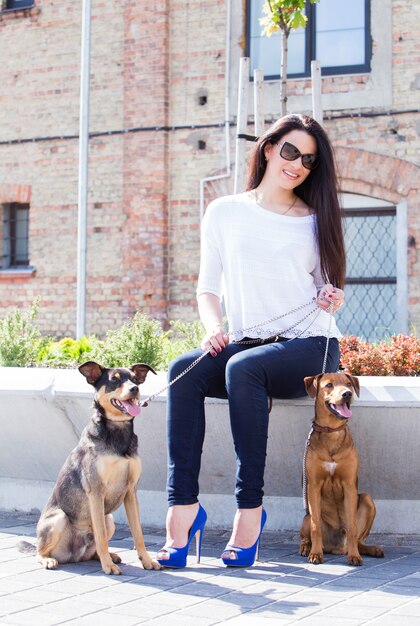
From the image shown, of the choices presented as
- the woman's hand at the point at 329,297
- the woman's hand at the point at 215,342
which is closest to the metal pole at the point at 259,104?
the woman's hand at the point at 329,297

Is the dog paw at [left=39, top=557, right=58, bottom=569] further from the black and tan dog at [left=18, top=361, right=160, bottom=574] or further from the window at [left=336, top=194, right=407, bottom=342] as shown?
the window at [left=336, top=194, right=407, bottom=342]

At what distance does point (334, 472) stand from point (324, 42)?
8.94m

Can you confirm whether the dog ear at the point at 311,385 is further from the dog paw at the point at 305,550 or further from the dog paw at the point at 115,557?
the dog paw at the point at 115,557

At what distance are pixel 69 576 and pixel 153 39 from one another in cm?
987

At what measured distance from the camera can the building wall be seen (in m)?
12.1

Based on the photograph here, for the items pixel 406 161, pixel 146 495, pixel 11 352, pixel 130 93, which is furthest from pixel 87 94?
pixel 146 495

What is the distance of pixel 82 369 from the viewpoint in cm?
453

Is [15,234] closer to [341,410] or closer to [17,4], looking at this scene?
[17,4]

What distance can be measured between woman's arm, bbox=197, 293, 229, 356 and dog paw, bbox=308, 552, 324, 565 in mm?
1036

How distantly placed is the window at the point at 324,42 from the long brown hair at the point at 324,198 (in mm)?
7597

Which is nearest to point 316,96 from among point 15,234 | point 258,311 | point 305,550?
point 258,311

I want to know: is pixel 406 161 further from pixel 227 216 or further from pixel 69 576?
pixel 69 576

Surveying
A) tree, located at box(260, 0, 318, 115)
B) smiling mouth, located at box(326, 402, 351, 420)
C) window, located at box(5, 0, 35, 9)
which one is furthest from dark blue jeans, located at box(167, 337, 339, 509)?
window, located at box(5, 0, 35, 9)

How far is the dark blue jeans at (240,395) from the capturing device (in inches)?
178
